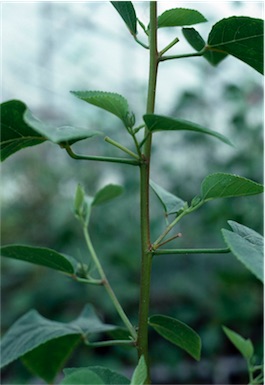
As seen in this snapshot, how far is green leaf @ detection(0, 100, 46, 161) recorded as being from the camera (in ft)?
0.97

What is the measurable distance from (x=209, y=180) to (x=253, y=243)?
5 centimetres

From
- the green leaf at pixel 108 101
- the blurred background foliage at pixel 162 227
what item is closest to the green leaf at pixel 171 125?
the green leaf at pixel 108 101

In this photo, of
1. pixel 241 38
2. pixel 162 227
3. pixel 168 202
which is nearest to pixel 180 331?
pixel 168 202

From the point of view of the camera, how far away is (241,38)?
34cm

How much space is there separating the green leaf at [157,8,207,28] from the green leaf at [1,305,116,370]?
0.73 ft

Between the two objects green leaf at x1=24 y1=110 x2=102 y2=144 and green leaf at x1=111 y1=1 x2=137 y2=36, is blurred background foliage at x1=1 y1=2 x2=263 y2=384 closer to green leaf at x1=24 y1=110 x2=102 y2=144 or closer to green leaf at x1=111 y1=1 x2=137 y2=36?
green leaf at x1=111 y1=1 x2=137 y2=36

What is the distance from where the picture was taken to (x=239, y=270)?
143 centimetres

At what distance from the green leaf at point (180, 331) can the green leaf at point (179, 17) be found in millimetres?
194

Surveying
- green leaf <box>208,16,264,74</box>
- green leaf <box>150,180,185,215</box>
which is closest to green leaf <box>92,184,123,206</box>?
green leaf <box>150,180,185,215</box>

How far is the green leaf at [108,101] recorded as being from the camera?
0.30 m

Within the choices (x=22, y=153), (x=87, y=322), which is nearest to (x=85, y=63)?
(x=22, y=153)

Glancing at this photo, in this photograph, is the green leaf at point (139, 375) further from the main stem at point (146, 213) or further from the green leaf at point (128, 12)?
the green leaf at point (128, 12)

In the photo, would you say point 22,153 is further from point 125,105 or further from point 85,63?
point 125,105

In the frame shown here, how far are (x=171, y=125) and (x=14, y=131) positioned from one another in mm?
91
